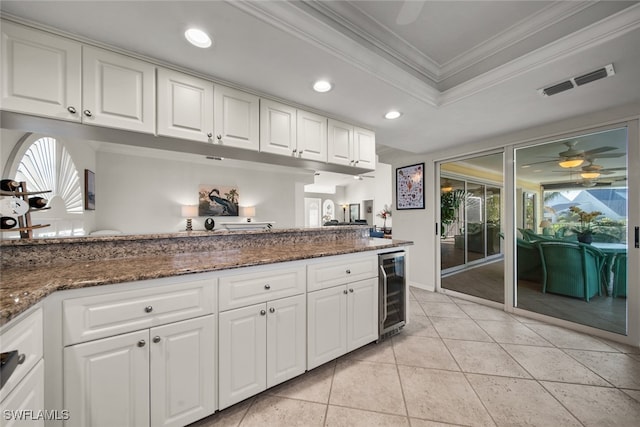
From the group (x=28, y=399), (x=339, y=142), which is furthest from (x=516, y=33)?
(x=28, y=399)

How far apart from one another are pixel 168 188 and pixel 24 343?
478 cm

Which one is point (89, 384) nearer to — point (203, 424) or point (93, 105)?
point (203, 424)

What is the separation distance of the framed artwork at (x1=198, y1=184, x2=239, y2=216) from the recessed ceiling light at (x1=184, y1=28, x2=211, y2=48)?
14.3 ft

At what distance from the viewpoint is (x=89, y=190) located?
11.9 feet

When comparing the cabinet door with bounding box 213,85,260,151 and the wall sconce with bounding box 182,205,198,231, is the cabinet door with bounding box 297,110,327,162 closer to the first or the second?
the cabinet door with bounding box 213,85,260,151

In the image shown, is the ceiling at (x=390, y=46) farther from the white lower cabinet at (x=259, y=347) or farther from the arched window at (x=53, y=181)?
the white lower cabinet at (x=259, y=347)

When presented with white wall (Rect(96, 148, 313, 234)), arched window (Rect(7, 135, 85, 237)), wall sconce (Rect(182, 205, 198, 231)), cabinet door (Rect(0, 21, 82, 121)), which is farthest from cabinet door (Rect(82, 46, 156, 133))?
wall sconce (Rect(182, 205, 198, 231))

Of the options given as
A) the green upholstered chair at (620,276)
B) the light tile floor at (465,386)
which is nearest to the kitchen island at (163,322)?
the light tile floor at (465,386)

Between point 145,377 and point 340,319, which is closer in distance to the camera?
point 145,377

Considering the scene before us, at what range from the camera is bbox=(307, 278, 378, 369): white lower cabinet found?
1708mm

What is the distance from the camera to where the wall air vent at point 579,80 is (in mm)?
1608

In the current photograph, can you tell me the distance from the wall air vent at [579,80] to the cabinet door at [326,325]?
2298mm

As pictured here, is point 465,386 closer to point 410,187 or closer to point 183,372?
point 183,372

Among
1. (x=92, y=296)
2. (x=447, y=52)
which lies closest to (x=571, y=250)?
(x=447, y=52)
